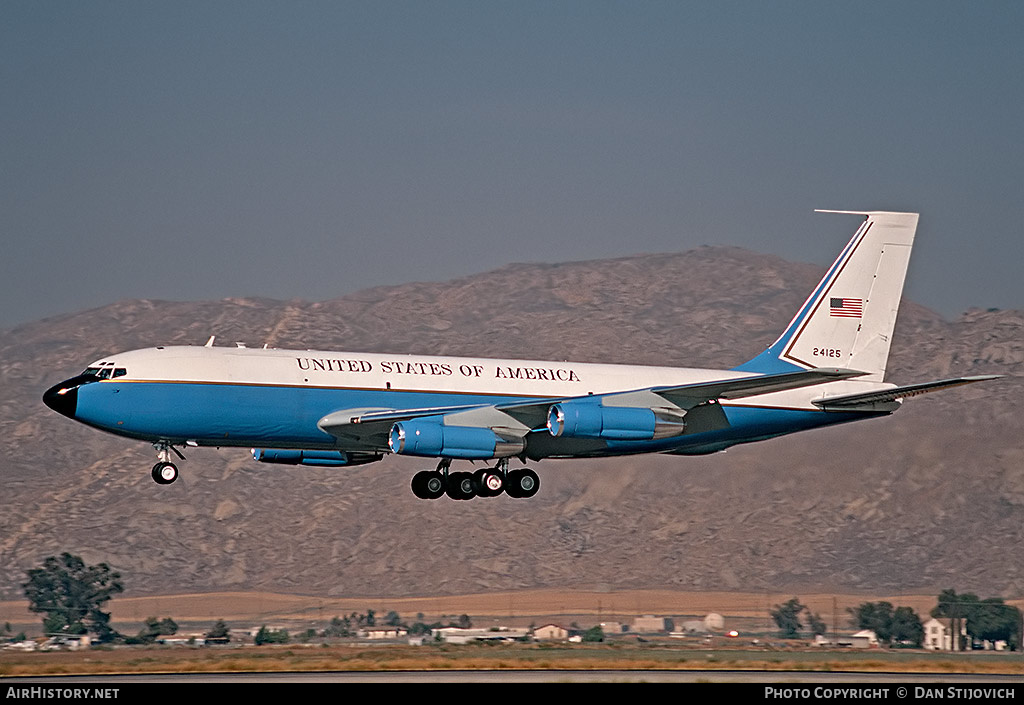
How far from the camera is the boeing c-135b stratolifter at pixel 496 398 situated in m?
48.2

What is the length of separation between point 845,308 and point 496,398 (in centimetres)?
1588

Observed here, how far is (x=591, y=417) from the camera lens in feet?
167

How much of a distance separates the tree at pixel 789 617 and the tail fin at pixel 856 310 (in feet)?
35.2

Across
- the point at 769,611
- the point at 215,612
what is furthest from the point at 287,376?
the point at 215,612

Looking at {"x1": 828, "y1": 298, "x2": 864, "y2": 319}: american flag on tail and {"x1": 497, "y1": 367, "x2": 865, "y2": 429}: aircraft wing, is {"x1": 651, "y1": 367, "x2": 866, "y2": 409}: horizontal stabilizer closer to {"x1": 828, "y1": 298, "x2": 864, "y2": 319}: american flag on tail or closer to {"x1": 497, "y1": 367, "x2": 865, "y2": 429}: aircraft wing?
{"x1": 497, "y1": 367, "x2": 865, "y2": 429}: aircraft wing

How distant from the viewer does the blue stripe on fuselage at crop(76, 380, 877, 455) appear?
47.7 m

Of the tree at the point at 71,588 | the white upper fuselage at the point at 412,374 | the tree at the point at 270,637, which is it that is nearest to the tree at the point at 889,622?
the white upper fuselage at the point at 412,374

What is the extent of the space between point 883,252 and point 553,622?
2180 cm

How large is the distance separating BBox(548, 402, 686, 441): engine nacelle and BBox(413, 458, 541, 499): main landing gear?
137 inches

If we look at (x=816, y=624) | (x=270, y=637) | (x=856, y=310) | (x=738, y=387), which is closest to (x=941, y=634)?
(x=816, y=624)

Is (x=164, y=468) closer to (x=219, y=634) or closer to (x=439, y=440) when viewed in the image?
(x=439, y=440)

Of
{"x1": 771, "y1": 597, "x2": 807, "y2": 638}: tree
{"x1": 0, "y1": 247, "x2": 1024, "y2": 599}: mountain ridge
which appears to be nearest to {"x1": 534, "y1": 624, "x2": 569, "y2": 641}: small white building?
{"x1": 771, "y1": 597, "x2": 807, "y2": 638}: tree

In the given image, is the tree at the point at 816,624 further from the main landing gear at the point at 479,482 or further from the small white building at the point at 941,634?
the main landing gear at the point at 479,482

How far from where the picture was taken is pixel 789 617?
6444 cm
